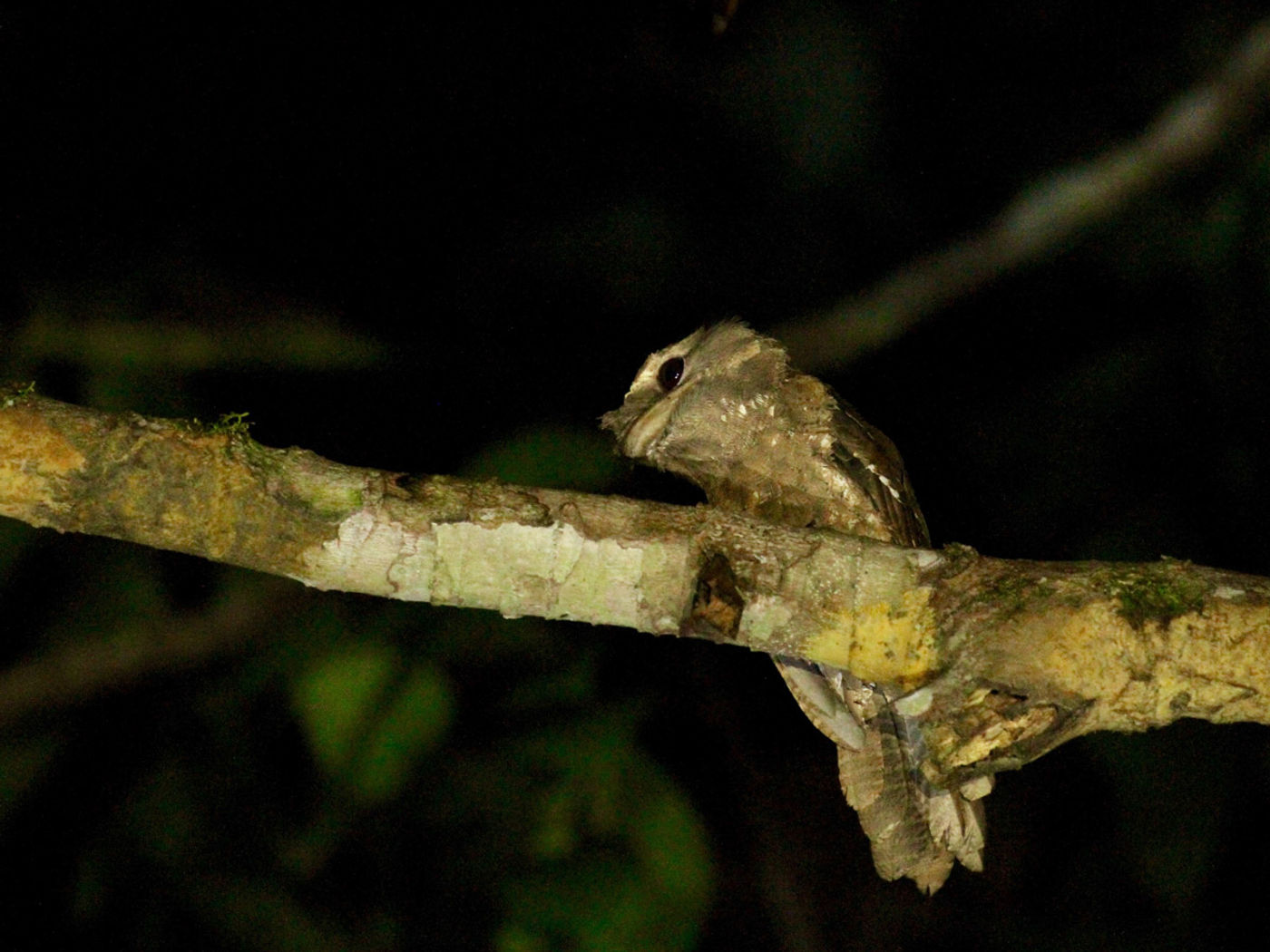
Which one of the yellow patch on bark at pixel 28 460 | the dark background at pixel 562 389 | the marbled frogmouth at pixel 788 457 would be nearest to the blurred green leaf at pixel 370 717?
the dark background at pixel 562 389

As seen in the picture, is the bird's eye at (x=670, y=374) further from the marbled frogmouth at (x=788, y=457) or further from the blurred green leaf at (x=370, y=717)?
the blurred green leaf at (x=370, y=717)

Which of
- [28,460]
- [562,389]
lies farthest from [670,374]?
[562,389]

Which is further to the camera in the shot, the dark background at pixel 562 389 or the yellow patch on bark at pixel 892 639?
the dark background at pixel 562 389

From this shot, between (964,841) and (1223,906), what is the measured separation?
3327 mm

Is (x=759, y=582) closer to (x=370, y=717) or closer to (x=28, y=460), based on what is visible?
(x=28, y=460)

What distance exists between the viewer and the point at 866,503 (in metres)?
3.17

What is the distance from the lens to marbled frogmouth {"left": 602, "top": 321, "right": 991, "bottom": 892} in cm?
298

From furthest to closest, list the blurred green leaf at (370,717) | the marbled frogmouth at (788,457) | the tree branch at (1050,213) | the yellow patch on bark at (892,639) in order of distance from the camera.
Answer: the tree branch at (1050,213) < the blurred green leaf at (370,717) < the marbled frogmouth at (788,457) < the yellow patch on bark at (892,639)

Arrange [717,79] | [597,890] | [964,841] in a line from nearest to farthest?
[964,841] < [597,890] < [717,79]

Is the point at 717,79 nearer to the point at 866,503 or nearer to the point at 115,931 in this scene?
the point at 866,503

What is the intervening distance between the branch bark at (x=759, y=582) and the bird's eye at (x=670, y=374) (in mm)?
1441

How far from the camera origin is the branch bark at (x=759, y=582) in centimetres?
186

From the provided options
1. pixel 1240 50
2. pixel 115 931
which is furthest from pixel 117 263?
pixel 1240 50

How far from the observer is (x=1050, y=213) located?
5109 mm
